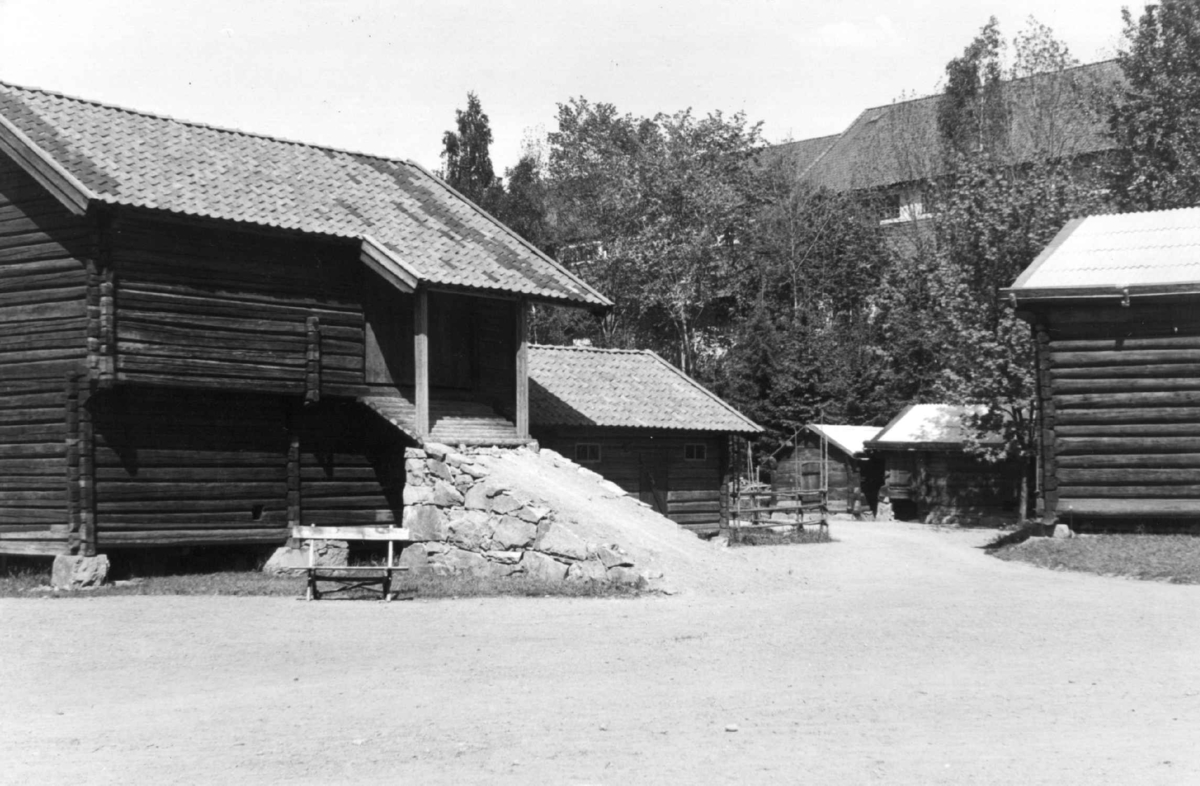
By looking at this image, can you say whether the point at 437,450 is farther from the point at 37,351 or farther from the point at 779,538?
the point at 779,538

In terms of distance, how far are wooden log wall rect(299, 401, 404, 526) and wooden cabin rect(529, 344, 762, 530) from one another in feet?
19.9

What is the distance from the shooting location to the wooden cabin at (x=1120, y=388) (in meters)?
25.7

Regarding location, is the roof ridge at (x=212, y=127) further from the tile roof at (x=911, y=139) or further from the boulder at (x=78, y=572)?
the tile roof at (x=911, y=139)

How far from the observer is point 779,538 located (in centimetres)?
3512

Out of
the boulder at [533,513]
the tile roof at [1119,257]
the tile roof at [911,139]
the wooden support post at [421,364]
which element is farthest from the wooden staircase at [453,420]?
the tile roof at [911,139]

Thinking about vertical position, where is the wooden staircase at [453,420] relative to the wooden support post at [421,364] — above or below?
below

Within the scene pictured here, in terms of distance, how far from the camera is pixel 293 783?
825cm

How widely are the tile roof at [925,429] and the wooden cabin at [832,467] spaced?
1624 millimetres

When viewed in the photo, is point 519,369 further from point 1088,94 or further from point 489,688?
point 1088,94

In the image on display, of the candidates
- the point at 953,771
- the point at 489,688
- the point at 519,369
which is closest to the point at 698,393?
the point at 519,369

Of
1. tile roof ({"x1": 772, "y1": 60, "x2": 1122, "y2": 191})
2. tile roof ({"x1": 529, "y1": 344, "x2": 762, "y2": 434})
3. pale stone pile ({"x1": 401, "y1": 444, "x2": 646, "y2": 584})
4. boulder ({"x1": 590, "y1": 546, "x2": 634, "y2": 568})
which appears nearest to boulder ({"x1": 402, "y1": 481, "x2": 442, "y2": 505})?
pale stone pile ({"x1": 401, "y1": 444, "x2": 646, "y2": 584})

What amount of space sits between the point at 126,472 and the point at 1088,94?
43.1 meters

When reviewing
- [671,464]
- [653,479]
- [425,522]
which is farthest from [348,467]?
[671,464]

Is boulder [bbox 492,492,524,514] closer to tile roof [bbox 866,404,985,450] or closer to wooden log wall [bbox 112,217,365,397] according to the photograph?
wooden log wall [bbox 112,217,365,397]
